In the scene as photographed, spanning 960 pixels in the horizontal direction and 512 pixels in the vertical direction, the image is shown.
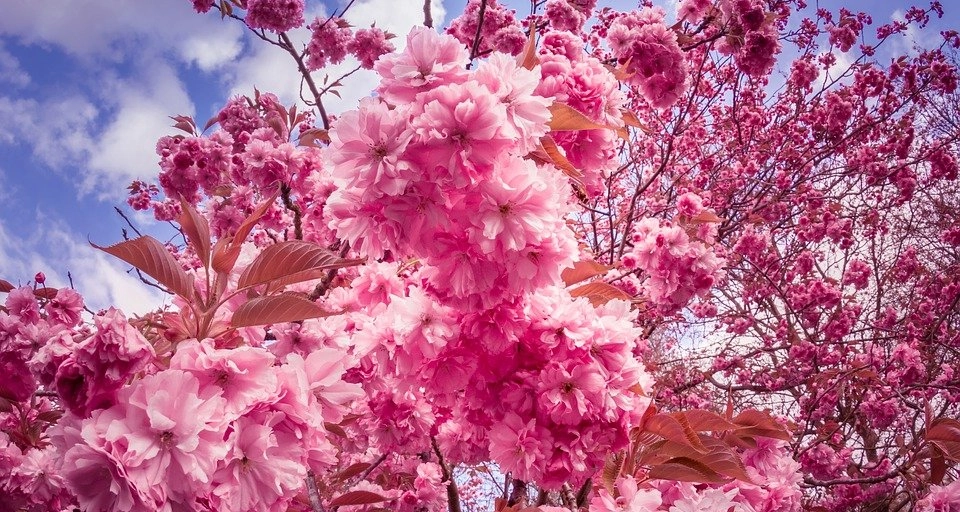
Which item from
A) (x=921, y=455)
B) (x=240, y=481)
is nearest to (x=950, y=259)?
(x=921, y=455)

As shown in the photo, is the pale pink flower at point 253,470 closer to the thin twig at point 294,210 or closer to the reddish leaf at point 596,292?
the reddish leaf at point 596,292

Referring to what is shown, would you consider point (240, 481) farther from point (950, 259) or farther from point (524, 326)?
point (950, 259)

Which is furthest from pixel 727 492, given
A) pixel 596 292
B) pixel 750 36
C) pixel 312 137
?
pixel 750 36

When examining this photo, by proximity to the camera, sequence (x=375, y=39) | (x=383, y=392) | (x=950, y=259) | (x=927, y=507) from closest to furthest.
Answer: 1. (x=383, y=392)
2. (x=927, y=507)
3. (x=375, y=39)
4. (x=950, y=259)

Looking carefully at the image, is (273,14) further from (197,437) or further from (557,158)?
(197,437)

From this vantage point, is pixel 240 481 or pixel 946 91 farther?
pixel 946 91

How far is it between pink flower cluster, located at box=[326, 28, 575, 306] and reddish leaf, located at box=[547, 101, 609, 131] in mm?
123

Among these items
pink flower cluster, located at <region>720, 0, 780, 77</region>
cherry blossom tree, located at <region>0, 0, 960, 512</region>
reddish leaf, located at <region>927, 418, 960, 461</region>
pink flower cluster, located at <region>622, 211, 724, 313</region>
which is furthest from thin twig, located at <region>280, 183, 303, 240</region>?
reddish leaf, located at <region>927, 418, 960, 461</region>

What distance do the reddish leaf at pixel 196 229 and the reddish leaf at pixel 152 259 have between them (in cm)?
8

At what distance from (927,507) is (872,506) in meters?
4.96

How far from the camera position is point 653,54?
2.69 metres

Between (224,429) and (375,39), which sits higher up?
(375,39)

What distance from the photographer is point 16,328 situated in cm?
197

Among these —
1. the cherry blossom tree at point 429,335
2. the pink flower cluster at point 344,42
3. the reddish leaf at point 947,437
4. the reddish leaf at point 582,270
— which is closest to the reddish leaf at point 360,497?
the cherry blossom tree at point 429,335
